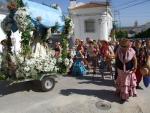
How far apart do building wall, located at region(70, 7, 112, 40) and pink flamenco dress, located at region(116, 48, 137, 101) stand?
26.3 m

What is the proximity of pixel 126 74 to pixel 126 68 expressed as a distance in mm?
180

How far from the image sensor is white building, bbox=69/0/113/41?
35.3m

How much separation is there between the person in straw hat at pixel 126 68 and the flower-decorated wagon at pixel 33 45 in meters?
2.28

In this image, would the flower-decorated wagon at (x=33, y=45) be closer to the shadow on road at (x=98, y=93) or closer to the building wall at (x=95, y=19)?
the shadow on road at (x=98, y=93)

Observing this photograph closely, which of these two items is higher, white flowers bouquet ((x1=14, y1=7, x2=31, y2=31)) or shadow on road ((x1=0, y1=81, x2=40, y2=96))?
white flowers bouquet ((x1=14, y1=7, x2=31, y2=31))

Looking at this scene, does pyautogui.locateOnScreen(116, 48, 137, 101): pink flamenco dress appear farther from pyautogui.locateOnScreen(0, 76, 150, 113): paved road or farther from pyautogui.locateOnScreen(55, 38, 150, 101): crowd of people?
pyautogui.locateOnScreen(0, 76, 150, 113): paved road

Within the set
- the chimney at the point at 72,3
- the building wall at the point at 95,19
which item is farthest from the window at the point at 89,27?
the chimney at the point at 72,3

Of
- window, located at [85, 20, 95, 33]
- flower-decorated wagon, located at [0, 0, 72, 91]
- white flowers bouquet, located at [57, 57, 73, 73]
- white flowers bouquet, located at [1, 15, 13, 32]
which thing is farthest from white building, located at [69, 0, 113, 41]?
white flowers bouquet, located at [1, 15, 13, 32]

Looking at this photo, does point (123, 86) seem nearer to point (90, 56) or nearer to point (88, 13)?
point (90, 56)

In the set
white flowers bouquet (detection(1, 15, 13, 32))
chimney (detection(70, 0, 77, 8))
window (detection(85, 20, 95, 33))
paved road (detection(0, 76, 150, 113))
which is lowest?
paved road (detection(0, 76, 150, 113))

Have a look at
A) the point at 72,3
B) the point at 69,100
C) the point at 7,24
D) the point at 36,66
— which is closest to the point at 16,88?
the point at 36,66

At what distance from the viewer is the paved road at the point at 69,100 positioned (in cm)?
847

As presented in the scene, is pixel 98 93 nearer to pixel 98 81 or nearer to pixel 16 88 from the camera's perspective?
pixel 98 81

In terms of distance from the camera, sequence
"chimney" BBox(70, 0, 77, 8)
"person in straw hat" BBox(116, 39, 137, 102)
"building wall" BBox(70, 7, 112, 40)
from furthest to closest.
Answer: "chimney" BBox(70, 0, 77, 8) → "building wall" BBox(70, 7, 112, 40) → "person in straw hat" BBox(116, 39, 137, 102)
